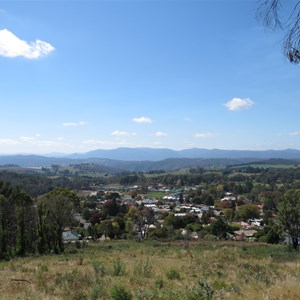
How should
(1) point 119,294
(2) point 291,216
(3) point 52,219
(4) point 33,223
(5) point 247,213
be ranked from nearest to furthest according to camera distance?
(1) point 119,294 → (4) point 33,223 → (3) point 52,219 → (2) point 291,216 → (5) point 247,213

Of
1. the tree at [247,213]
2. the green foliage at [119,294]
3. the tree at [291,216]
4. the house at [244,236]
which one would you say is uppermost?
the green foliage at [119,294]

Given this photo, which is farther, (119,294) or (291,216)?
(291,216)

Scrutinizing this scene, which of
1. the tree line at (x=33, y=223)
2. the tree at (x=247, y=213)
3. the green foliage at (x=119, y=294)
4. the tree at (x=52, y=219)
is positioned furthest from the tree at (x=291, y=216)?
the tree at (x=247, y=213)

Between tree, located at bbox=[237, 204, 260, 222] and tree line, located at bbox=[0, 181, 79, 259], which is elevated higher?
tree line, located at bbox=[0, 181, 79, 259]

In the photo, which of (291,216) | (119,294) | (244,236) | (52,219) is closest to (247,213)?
(244,236)

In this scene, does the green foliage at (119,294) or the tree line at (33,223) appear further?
the tree line at (33,223)

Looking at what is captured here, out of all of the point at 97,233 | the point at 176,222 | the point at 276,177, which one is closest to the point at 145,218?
the point at 176,222

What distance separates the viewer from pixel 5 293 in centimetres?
809

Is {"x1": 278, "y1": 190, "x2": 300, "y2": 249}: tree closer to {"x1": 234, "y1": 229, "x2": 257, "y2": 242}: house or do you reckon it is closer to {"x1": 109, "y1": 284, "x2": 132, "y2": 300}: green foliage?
{"x1": 234, "y1": 229, "x2": 257, "y2": 242}: house

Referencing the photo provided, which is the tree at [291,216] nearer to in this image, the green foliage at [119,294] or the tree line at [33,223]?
the tree line at [33,223]

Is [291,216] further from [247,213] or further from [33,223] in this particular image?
[247,213]

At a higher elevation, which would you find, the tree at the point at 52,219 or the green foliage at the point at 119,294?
the green foliage at the point at 119,294

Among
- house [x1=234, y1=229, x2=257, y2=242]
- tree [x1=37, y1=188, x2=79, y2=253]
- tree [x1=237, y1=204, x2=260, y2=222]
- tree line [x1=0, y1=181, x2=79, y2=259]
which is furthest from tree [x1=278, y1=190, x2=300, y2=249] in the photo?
tree [x1=237, y1=204, x2=260, y2=222]

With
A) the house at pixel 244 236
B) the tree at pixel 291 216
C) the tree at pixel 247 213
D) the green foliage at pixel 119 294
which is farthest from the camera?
the tree at pixel 247 213
